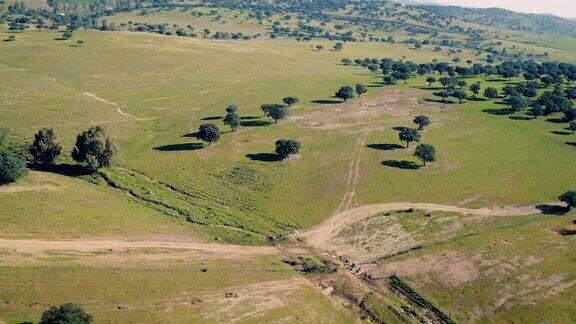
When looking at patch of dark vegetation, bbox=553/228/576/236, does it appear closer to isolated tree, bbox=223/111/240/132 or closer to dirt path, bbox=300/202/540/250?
dirt path, bbox=300/202/540/250

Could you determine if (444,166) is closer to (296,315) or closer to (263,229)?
(263,229)

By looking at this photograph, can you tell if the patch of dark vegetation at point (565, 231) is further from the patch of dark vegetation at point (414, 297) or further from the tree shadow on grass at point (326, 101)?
the tree shadow on grass at point (326, 101)

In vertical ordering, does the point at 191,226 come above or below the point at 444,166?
below

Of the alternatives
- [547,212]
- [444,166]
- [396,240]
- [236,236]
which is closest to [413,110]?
[444,166]

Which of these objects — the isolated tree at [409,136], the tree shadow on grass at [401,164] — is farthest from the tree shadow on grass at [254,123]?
the tree shadow on grass at [401,164]

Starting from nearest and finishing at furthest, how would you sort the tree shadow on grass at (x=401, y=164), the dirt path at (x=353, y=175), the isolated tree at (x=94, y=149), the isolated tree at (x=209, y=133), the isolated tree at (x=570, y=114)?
the dirt path at (x=353, y=175), the isolated tree at (x=94, y=149), the tree shadow on grass at (x=401, y=164), the isolated tree at (x=209, y=133), the isolated tree at (x=570, y=114)

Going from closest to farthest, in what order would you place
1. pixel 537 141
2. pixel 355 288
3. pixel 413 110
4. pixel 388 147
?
pixel 355 288
pixel 388 147
pixel 537 141
pixel 413 110
